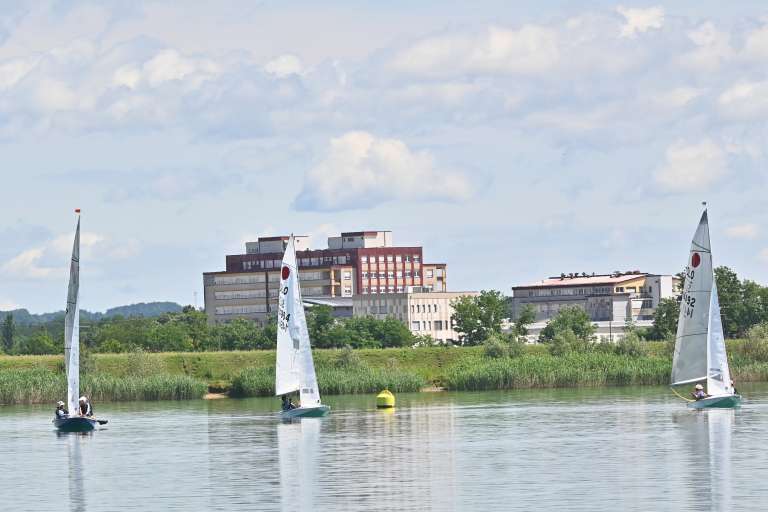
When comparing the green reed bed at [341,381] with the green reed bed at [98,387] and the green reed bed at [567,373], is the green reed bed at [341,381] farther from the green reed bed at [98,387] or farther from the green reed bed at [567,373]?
the green reed bed at [567,373]

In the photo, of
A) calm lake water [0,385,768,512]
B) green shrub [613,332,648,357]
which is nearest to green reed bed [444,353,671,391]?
green shrub [613,332,648,357]

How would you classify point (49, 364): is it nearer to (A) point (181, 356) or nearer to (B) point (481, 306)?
(A) point (181, 356)

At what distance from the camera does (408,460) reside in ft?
208

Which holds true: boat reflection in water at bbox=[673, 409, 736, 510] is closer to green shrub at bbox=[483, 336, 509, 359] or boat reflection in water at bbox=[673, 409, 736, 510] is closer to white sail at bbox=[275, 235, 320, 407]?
white sail at bbox=[275, 235, 320, 407]

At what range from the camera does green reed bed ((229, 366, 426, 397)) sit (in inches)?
4914

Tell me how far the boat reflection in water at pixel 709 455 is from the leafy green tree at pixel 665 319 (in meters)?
88.3

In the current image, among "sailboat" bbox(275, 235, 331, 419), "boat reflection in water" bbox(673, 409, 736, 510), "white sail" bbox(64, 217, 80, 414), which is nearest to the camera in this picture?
"boat reflection in water" bbox(673, 409, 736, 510)

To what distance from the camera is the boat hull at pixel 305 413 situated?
296 feet

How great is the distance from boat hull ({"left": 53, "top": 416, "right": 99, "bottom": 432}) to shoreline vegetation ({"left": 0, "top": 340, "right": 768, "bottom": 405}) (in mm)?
33756

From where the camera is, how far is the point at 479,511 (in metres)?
47.0

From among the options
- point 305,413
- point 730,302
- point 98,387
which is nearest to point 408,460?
point 305,413

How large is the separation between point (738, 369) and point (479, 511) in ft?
270

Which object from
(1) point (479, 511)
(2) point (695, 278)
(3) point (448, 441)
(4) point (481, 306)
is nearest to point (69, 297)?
(3) point (448, 441)

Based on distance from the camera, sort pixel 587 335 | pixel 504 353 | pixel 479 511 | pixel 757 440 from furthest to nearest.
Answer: pixel 587 335 → pixel 504 353 → pixel 757 440 → pixel 479 511
